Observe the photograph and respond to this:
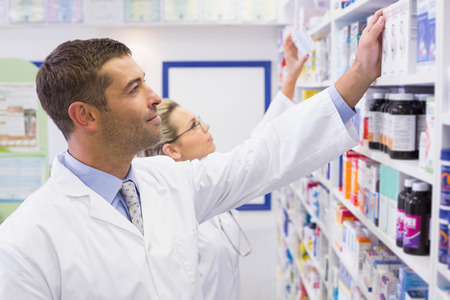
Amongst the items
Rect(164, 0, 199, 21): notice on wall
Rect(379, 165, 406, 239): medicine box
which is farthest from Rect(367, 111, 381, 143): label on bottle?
Rect(164, 0, 199, 21): notice on wall

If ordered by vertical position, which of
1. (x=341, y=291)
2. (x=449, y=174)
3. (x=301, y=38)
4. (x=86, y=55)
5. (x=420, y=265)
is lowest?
(x=341, y=291)

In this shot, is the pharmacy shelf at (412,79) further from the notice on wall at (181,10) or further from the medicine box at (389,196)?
the notice on wall at (181,10)

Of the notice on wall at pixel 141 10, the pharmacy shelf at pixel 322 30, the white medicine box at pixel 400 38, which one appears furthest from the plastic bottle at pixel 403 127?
the notice on wall at pixel 141 10

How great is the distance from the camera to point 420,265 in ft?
5.01

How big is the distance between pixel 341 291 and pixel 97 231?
1.56 m

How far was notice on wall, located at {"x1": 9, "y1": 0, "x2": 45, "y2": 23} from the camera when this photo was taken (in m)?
4.87

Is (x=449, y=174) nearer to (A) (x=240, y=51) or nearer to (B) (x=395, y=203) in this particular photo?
(B) (x=395, y=203)

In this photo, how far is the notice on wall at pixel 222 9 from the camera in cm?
485

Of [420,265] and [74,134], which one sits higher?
[74,134]

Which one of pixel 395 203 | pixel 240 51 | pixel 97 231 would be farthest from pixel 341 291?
pixel 240 51

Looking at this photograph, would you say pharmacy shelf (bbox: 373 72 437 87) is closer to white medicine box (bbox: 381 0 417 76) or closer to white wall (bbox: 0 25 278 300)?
white medicine box (bbox: 381 0 417 76)

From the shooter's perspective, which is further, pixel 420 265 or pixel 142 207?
pixel 142 207

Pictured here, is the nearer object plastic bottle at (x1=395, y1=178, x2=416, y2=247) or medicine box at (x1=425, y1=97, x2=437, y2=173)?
medicine box at (x1=425, y1=97, x2=437, y2=173)

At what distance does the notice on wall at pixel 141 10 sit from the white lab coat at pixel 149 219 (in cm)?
328
